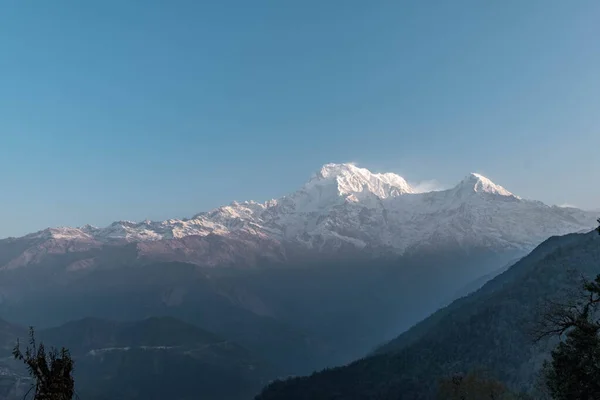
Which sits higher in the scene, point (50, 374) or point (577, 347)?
point (50, 374)

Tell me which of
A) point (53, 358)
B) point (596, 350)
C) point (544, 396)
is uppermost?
point (53, 358)

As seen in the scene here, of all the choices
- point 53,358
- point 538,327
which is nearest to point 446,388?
point 538,327

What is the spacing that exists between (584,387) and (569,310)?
8.80m

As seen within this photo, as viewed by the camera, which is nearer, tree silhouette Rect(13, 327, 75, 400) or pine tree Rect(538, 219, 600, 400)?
tree silhouette Rect(13, 327, 75, 400)

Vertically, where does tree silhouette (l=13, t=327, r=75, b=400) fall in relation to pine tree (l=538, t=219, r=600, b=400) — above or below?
above

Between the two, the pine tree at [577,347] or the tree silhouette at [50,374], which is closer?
the tree silhouette at [50,374]

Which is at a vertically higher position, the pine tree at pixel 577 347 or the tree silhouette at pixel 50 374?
the tree silhouette at pixel 50 374

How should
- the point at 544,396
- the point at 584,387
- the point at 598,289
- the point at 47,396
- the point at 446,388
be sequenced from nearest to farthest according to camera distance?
the point at 47,396
the point at 598,289
the point at 584,387
the point at 544,396
the point at 446,388

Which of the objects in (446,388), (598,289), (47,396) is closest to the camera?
(47,396)

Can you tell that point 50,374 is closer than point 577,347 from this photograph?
Yes

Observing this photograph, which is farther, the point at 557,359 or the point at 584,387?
the point at 557,359

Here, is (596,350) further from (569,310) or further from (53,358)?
(53,358)

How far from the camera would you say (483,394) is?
114m

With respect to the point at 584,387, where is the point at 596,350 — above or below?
above
